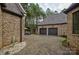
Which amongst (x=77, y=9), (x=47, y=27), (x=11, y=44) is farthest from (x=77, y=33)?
(x=47, y=27)

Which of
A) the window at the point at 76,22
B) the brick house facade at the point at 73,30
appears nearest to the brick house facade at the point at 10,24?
the brick house facade at the point at 73,30

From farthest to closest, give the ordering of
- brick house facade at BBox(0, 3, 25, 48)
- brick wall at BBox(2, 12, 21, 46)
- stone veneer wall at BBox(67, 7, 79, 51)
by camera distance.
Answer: brick wall at BBox(2, 12, 21, 46) < brick house facade at BBox(0, 3, 25, 48) < stone veneer wall at BBox(67, 7, 79, 51)

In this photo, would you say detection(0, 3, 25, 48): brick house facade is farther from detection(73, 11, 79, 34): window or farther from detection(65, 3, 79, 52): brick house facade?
detection(73, 11, 79, 34): window

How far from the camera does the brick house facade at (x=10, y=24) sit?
6.62m

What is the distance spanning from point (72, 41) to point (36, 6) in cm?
244

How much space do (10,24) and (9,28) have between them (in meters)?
0.23

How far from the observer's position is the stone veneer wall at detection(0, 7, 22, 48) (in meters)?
6.63

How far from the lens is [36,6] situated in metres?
6.25

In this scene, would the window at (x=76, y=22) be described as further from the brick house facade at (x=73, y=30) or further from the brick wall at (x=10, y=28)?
the brick wall at (x=10, y=28)

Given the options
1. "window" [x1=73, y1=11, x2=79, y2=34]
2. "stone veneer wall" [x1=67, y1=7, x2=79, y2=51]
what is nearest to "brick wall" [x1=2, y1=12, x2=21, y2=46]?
"stone veneer wall" [x1=67, y1=7, x2=79, y2=51]

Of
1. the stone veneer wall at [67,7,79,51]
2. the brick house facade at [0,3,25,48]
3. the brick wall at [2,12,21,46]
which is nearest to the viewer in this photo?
the stone veneer wall at [67,7,79,51]

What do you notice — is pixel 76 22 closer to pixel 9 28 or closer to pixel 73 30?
pixel 73 30

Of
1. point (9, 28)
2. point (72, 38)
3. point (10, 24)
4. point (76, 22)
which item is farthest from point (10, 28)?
point (76, 22)

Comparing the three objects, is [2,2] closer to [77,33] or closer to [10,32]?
[10,32]
